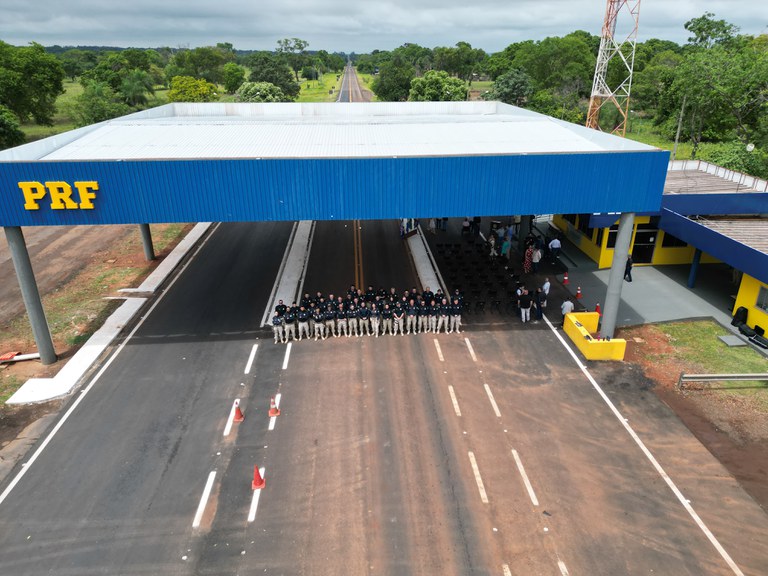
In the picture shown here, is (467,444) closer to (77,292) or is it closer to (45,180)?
(45,180)

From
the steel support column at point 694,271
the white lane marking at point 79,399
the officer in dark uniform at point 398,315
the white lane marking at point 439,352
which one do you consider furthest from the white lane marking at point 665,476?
the white lane marking at point 79,399

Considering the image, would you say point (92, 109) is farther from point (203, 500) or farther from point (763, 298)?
point (763, 298)

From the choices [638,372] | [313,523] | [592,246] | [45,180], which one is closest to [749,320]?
[638,372]

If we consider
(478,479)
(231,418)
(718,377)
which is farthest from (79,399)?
(718,377)

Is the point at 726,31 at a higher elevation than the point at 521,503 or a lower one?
higher

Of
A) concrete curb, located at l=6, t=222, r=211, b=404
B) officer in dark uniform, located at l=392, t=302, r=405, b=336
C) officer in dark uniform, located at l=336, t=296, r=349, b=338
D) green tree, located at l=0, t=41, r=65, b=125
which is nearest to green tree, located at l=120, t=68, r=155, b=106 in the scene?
green tree, located at l=0, t=41, r=65, b=125

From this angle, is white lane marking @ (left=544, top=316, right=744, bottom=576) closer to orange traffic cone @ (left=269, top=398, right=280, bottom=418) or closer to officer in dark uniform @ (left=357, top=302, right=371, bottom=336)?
officer in dark uniform @ (left=357, top=302, right=371, bottom=336)

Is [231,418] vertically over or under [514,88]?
under
